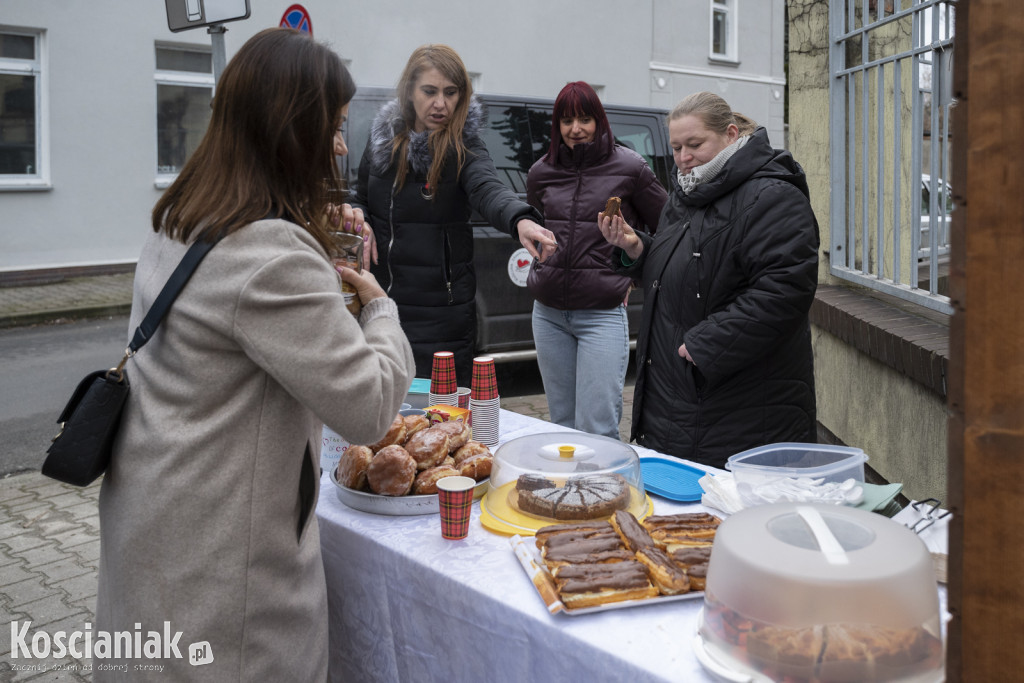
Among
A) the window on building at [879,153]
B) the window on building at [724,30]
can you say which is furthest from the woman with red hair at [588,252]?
the window on building at [724,30]

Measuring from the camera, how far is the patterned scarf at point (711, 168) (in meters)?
3.03

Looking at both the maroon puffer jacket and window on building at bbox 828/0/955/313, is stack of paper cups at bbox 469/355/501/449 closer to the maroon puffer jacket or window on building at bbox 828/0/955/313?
the maroon puffer jacket

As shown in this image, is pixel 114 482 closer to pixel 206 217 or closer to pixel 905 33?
pixel 206 217

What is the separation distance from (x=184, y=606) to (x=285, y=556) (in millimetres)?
195

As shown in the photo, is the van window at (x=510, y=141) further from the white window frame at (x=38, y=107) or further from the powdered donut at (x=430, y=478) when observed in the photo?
the white window frame at (x=38, y=107)

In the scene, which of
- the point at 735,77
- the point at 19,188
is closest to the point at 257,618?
the point at 19,188

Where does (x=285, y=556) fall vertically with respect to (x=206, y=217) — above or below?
below

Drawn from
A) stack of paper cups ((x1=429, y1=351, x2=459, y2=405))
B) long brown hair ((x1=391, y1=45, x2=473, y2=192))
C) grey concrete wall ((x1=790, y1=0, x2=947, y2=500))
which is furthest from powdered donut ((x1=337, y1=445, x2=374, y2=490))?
grey concrete wall ((x1=790, y1=0, x2=947, y2=500))

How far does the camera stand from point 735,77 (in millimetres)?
19531

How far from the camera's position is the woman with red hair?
393 centimetres

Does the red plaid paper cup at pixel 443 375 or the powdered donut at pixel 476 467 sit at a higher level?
the red plaid paper cup at pixel 443 375

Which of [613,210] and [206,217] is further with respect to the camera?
[613,210]

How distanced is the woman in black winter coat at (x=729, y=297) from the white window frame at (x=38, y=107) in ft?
35.7

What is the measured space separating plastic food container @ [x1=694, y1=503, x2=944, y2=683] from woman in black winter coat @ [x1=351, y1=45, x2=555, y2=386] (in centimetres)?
237
